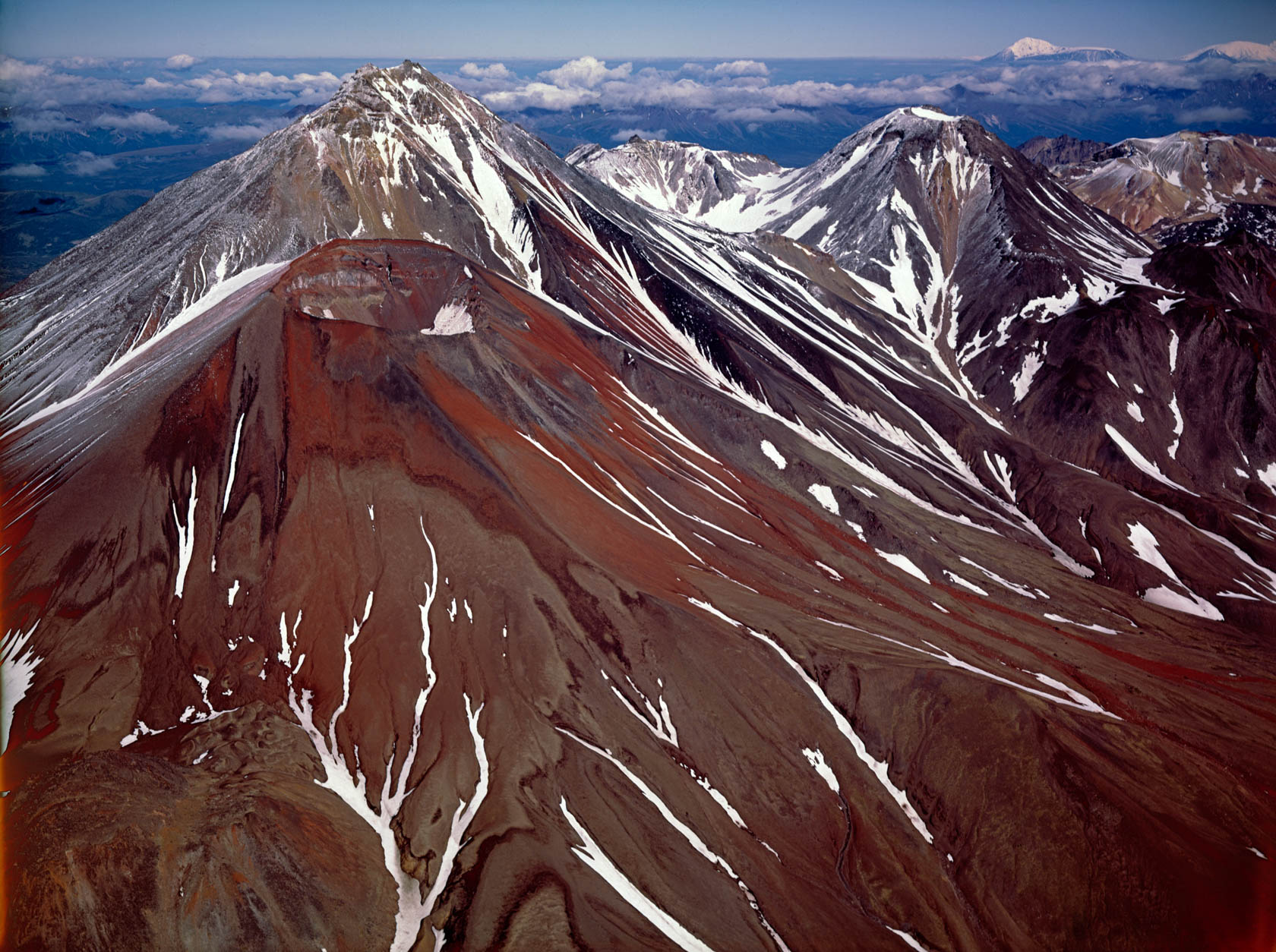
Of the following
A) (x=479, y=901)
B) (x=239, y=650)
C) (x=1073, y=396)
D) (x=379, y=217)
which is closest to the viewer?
(x=479, y=901)

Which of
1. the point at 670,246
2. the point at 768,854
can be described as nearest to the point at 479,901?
the point at 768,854

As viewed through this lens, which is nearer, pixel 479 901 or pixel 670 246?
pixel 479 901

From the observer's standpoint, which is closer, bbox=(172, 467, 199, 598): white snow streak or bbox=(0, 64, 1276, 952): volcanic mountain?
bbox=(0, 64, 1276, 952): volcanic mountain

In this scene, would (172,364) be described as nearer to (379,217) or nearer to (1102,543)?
(379,217)

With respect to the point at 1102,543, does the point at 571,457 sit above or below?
above

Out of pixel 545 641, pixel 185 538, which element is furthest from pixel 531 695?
pixel 185 538

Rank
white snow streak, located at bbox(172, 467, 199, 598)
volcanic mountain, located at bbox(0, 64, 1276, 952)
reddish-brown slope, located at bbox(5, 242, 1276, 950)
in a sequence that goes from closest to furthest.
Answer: reddish-brown slope, located at bbox(5, 242, 1276, 950) → volcanic mountain, located at bbox(0, 64, 1276, 952) → white snow streak, located at bbox(172, 467, 199, 598)

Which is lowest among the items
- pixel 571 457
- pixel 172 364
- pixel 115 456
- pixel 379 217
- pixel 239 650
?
pixel 239 650

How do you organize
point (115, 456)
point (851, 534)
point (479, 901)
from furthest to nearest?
point (851, 534), point (115, 456), point (479, 901)

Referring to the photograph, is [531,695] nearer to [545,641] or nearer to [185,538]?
[545,641]
